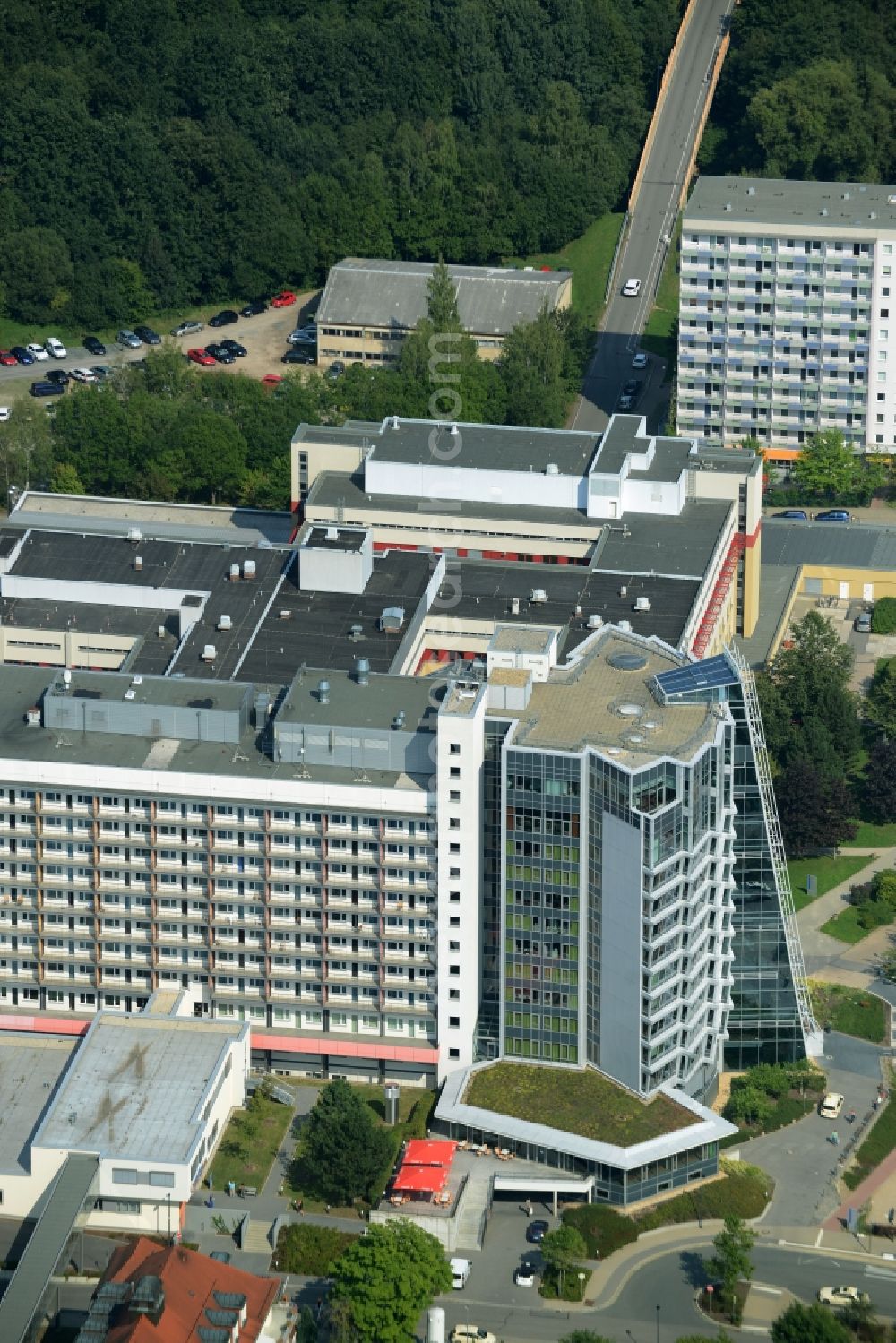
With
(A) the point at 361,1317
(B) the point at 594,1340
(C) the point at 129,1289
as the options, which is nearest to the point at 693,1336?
(B) the point at 594,1340

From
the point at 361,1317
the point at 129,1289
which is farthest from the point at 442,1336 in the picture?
the point at 129,1289

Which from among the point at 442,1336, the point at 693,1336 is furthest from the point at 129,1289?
the point at 693,1336

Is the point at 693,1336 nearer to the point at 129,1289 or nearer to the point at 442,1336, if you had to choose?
the point at 442,1336

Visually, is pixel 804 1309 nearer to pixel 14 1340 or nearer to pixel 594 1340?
pixel 594 1340

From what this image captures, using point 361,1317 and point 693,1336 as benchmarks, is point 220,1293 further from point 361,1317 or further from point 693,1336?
point 693,1336
